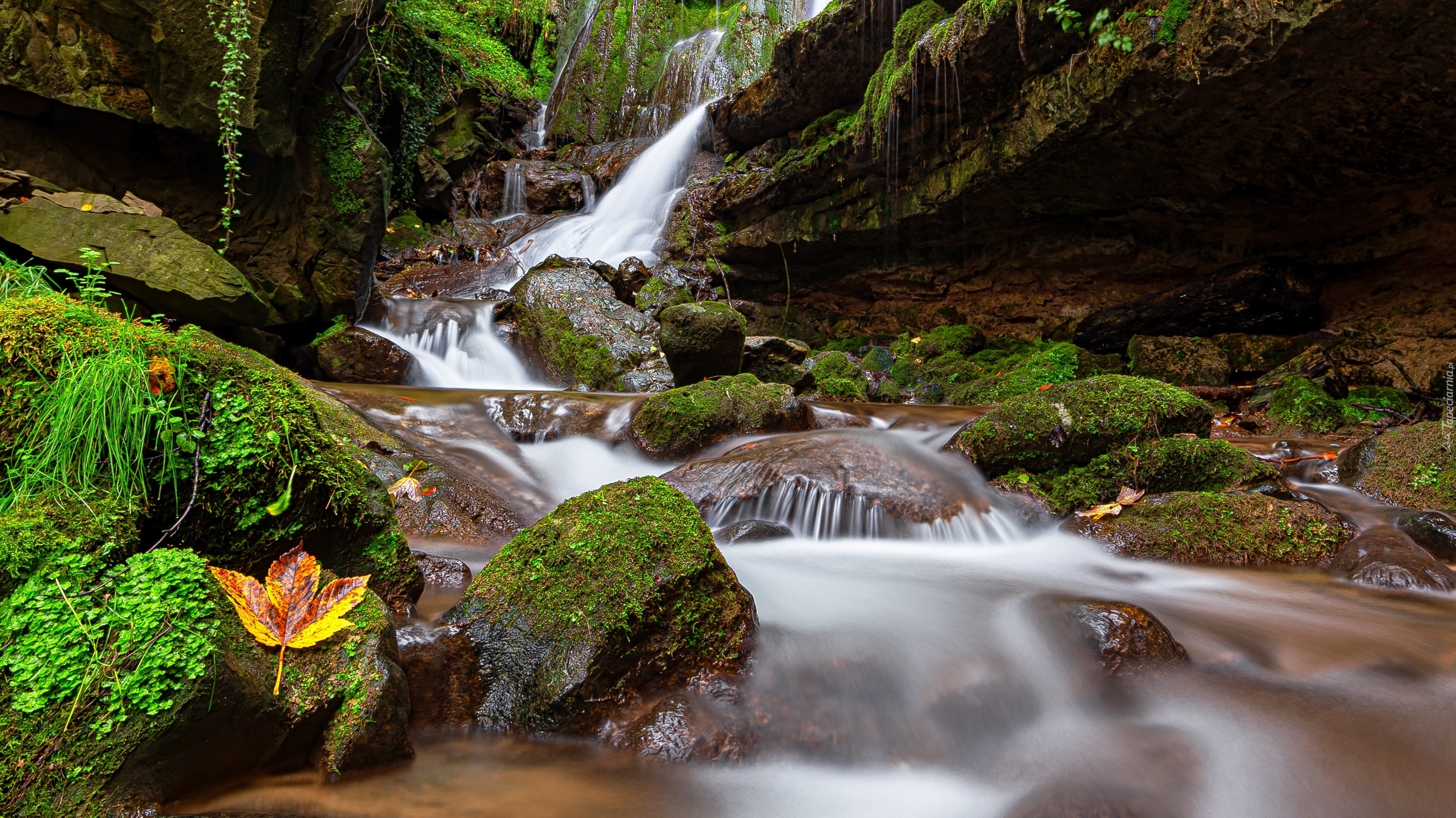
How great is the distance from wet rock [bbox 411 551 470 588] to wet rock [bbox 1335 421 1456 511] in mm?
5860

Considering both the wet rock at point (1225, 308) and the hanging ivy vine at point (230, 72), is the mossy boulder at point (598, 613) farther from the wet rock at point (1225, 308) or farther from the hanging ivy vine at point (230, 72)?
the wet rock at point (1225, 308)

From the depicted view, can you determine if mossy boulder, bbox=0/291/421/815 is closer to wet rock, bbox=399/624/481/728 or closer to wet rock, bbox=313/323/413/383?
wet rock, bbox=399/624/481/728

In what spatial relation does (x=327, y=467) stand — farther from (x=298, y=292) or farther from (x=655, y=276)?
(x=655, y=276)

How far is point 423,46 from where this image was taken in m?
13.0

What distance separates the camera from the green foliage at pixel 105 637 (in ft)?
4.71

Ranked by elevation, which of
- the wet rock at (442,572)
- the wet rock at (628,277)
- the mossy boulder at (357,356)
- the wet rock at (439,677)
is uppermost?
the wet rock at (628,277)

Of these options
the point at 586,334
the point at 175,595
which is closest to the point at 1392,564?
the point at 175,595

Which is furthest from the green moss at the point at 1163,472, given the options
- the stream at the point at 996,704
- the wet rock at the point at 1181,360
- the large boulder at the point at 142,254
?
the large boulder at the point at 142,254

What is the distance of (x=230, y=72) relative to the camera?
586 centimetres

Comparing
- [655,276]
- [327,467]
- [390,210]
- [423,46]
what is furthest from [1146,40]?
[390,210]

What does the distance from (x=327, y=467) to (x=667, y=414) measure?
368 cm

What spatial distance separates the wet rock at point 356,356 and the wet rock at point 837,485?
4539mm

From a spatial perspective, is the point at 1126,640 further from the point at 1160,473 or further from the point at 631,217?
the point at 631,217

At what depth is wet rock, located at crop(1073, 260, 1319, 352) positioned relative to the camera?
8.47 m
